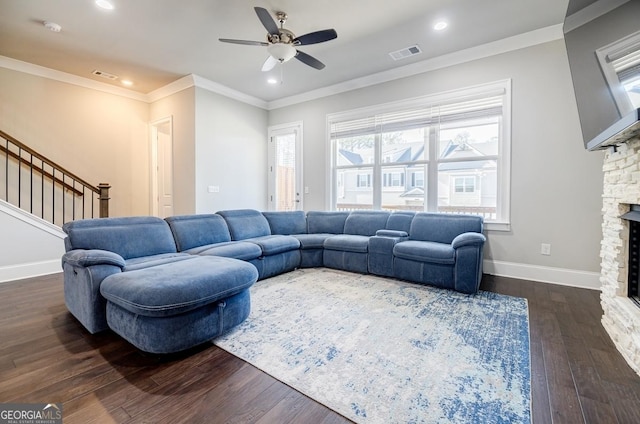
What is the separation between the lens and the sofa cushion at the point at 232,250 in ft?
10.4

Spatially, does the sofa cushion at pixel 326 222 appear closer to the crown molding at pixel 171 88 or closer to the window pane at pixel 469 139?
the window pane at pixel 469 139

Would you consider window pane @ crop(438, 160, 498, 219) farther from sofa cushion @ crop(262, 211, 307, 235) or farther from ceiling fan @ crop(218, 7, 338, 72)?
ceiling fan @ crop(218, 7, 338, 72)

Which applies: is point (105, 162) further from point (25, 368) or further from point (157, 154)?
point (25, 368)

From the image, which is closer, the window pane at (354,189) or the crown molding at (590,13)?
the crown molding at (590,13)

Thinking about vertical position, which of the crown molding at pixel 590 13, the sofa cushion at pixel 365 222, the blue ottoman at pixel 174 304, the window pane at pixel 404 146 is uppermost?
the crown molding at pixel 590 13

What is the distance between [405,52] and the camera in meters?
3.95

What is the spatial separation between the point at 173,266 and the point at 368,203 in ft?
11.4

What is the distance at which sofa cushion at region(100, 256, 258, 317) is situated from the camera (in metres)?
1.74

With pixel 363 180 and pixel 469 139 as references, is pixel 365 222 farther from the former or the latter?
pixel 469 139

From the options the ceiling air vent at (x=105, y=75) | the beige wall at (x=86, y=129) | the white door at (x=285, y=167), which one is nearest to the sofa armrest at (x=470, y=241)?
the white door at (x=285, y=167)

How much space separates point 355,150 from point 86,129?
4781 millimetres

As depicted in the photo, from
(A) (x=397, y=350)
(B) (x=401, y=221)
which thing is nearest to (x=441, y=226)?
(B) (x=401, y=221)

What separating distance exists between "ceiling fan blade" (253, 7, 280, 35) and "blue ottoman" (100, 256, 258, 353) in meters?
2.23

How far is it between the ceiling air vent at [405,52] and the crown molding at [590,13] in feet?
5.26
